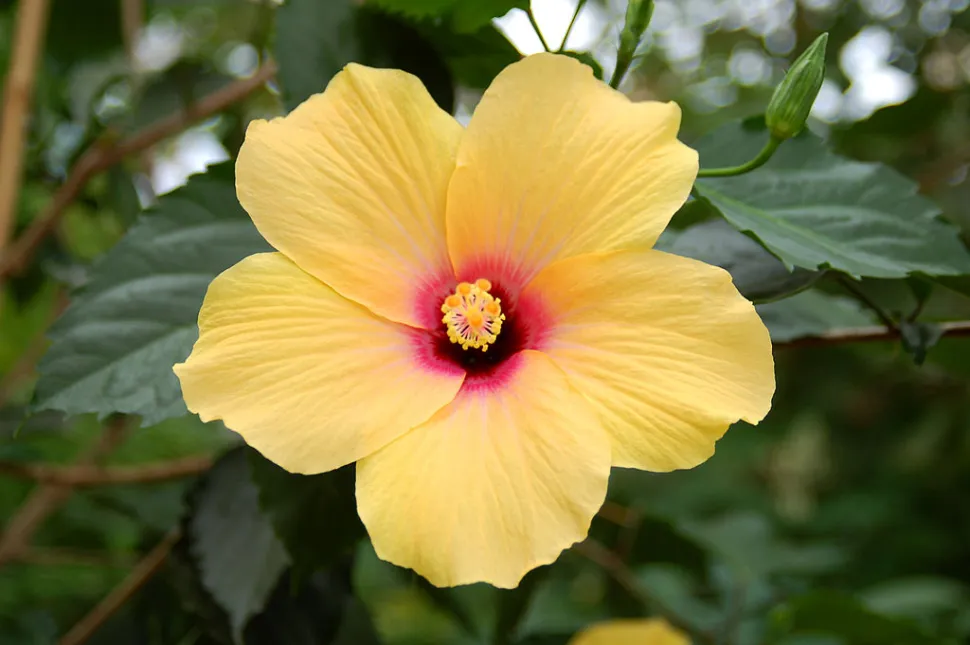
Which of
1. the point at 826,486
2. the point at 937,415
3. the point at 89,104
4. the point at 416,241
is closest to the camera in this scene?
the point at 416,241

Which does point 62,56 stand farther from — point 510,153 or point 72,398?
point 510,153

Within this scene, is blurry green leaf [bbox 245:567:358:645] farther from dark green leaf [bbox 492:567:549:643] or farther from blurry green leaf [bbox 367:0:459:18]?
blurry green leaf [bbox 367:0:459:18]

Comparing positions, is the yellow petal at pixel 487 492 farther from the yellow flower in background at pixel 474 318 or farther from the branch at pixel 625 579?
the branch at pixel 625 579

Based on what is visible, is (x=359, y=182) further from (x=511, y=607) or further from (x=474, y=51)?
(x=511, y=607)

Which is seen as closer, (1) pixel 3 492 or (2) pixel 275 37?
(2) pixel 275 37

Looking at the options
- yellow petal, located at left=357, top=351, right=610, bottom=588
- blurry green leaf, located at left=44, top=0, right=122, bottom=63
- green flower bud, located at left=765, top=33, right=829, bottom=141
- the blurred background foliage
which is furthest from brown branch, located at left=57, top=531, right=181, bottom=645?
blurry green leaf, located at left=44, top=0, right=122, bottom=63

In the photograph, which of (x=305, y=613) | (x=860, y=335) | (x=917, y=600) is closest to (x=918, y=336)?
(x=860, y=335)

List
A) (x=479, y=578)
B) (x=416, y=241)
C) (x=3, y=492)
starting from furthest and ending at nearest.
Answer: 1. (x=3, y=492)
2. (x=416, y=241)
3. (x=479, y=578)

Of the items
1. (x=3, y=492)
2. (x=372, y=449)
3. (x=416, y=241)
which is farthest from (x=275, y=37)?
(x=3, y=492)
